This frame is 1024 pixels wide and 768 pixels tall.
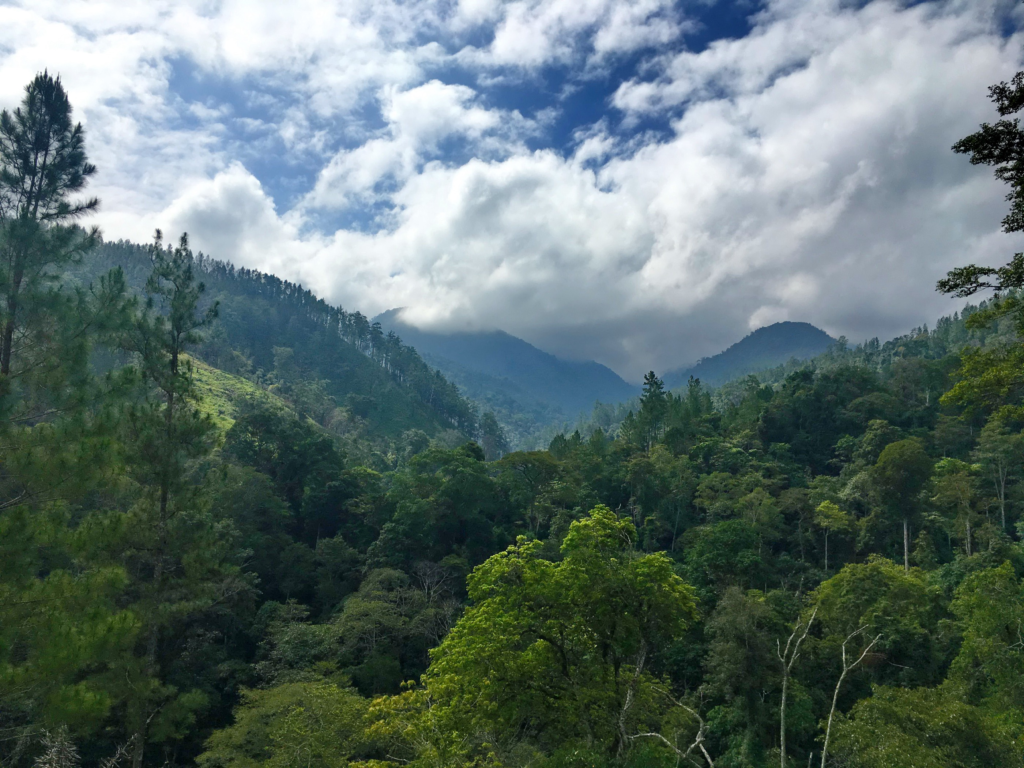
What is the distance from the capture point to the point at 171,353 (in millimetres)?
18656

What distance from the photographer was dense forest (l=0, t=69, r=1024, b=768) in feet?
36.6

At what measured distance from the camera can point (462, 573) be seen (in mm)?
34781

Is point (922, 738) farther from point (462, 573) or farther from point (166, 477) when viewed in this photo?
point (462, 573)

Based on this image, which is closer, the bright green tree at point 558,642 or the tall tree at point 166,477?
the bright green tree at point 558,642

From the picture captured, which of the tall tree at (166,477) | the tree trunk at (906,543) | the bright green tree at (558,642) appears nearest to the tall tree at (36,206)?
the tall tree at (166,477)

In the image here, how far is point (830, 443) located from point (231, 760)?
175 ft

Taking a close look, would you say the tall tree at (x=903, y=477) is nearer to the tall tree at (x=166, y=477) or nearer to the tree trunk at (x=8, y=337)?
the tall tree at (x=166, y=477)

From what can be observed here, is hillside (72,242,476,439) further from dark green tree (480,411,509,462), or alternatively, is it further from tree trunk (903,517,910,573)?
tree trunk (903,517,910,573)

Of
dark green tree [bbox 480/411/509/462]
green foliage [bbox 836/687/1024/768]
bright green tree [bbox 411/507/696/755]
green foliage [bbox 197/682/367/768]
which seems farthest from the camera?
dark green tree [bbox 480/411/509/462]

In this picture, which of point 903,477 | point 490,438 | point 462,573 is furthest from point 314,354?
point 903,477

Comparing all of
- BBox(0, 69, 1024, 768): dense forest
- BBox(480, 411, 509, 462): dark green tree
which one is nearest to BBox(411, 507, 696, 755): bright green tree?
BBox(0, 69, 1024, 768): dense forest

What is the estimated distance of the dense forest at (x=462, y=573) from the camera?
36.6 feet

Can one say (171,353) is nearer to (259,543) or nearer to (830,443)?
(259,543)

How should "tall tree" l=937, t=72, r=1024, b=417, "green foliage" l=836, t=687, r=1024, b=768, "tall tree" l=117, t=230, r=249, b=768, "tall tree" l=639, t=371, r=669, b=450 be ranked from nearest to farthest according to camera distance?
"tall tree" l=937, t=72, r=1024, b=417 < "green foliage" l=836, t=687, r=1024, b=768 < "tall tree" l=117, t=230, r=249, b=768 < "tall tree" l=639, t=371, r=669, b=450
